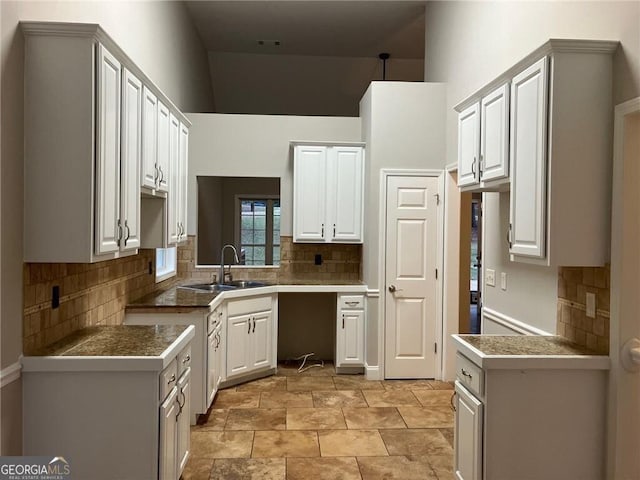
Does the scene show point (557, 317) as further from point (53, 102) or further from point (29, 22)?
point (29, 22)

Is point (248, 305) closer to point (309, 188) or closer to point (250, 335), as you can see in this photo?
point (250, 335)

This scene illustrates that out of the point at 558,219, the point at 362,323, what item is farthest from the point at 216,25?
the point at 558,219

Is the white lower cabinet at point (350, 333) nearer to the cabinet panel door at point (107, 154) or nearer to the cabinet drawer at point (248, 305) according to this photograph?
the cabinet drawer at point (248, 305)

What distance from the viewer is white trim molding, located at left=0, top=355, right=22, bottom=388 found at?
206 cm

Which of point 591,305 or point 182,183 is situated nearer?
point 591,305

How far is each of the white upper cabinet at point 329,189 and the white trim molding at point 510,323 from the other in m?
1.84

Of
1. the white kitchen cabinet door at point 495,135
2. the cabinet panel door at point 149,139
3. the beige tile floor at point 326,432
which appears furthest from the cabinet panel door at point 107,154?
the white kitchen cabinet door at point 495,135

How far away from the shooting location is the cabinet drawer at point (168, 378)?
2.33 meters

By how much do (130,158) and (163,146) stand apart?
0.85 metres

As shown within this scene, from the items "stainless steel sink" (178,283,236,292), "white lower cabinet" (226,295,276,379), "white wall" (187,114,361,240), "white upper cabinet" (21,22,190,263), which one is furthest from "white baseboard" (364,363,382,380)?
"white upper cabinet" (21,22,190,263)

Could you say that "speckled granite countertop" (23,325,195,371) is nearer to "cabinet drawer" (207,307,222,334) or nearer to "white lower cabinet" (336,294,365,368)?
"cabinet drawer" (207,307,222,334)

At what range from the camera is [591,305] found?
99.0 inches

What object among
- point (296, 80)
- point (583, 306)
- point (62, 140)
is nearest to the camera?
point (62, 140)

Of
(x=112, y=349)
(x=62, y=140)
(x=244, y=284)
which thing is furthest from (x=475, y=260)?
(x=62, y=140)
